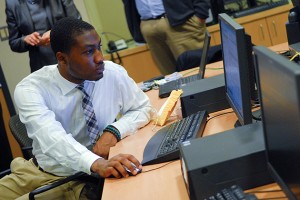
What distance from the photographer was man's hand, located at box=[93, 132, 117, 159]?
201 cm

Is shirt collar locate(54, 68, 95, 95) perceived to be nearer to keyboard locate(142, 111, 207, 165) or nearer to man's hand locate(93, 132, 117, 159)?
man's hand locate(93, 132, 117, 159)

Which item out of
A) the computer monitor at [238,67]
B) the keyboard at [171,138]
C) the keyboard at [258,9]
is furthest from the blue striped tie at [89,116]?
the keyboard at [258,9]

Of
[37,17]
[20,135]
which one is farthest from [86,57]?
[37,17]

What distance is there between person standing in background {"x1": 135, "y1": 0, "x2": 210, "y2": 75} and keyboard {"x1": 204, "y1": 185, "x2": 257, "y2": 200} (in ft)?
9.28

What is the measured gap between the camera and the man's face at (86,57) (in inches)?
78.6

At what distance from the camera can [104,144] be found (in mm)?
2025

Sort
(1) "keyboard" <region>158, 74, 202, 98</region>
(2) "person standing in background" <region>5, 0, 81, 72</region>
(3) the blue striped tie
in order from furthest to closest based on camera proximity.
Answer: (2) "person standing in background" <region>5, 0, 81, 72</region> → (1) "keyboard" <region>158, 74, 202, 98</region> → (3) the blue striped tie

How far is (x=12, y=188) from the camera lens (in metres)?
2.23

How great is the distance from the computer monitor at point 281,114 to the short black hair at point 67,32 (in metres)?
1.09

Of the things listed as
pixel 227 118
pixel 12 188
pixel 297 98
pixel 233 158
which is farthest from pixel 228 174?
pixel 12 188

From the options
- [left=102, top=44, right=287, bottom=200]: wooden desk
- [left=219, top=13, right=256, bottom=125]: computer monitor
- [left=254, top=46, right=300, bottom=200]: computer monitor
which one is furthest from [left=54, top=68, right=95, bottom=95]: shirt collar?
[left=254, top=46, right=300, bottom=200]: computer monitor

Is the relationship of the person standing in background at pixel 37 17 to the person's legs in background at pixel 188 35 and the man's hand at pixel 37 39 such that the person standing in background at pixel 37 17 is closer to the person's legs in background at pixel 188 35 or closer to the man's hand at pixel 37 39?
the man's hand at pixel 37 39

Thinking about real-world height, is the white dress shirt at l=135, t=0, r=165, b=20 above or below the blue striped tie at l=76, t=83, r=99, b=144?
above

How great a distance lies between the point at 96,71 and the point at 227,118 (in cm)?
62
